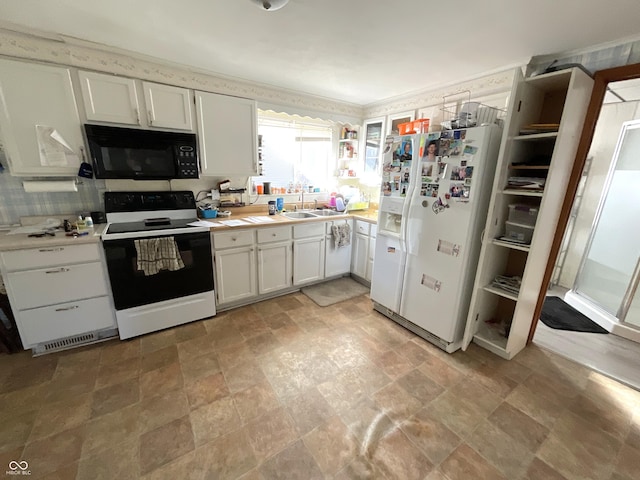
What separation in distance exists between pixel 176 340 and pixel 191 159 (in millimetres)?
1697

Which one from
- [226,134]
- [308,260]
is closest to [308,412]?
[308,260]

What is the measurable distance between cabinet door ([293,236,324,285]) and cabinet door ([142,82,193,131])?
1645 mm

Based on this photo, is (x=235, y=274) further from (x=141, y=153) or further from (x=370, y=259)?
(x=370, y=259)

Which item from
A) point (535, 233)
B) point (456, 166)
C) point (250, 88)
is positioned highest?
point (250, 88)

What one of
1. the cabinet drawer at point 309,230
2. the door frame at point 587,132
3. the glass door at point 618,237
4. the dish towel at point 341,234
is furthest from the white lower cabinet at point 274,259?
the glass door at point 618,237

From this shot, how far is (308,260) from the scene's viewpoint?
3.19 meters

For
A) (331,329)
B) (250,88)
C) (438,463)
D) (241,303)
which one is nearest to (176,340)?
(241,303)

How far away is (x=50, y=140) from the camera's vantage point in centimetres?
208

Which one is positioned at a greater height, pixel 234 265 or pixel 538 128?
pixel 538 128

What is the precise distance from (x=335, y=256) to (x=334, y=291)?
0.45 metres

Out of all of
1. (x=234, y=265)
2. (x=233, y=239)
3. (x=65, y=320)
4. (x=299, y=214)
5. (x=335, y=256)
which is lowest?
(x=65, y=320)

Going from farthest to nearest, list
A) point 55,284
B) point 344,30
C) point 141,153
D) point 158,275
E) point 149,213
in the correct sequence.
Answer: point 149,213 < point 141,153 < point 158,275 < point 55,284 < point 344,30

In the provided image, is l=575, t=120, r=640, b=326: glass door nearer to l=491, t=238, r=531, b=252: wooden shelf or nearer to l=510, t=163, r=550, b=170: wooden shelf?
l=491, t=238, r=531, b=252: wooden shelf

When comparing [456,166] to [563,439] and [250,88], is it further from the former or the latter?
[250,88]
